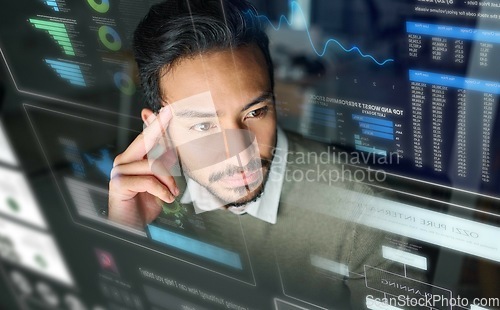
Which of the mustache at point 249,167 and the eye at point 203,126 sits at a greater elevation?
the eye at point 203,126

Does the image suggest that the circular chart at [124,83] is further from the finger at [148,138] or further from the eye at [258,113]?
the eye at [258,113]

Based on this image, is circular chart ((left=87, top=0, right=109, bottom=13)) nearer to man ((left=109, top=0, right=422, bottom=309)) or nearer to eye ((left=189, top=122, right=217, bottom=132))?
man ((left=109, top=0, right=422, bottom=309))

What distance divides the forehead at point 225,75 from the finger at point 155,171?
18 centimetres

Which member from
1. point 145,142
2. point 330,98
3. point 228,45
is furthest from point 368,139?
point 145,142

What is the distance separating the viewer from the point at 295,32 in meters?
0.64

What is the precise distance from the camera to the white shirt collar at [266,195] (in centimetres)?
76

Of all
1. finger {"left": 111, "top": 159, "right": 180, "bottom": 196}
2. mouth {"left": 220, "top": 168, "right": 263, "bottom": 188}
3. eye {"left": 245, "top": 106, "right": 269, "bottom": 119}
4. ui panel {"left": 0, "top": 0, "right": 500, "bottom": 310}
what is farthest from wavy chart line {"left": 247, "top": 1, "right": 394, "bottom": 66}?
finger {"left": 111, "top": 159, "right": 180, "bottom": 196}

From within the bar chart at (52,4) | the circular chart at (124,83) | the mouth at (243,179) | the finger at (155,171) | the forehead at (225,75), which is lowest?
the finger at (155,171)

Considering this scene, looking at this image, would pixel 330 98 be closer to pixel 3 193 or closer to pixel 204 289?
pixel 204 289

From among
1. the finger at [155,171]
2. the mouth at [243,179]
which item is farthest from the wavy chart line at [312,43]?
the finger at [155,171]

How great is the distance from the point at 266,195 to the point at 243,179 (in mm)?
41

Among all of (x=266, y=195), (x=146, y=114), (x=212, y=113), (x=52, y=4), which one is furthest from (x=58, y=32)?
(x=266, y=195)

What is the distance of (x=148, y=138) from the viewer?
855 millimetres

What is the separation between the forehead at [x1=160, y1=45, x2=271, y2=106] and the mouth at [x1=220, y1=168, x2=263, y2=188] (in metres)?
0.11
